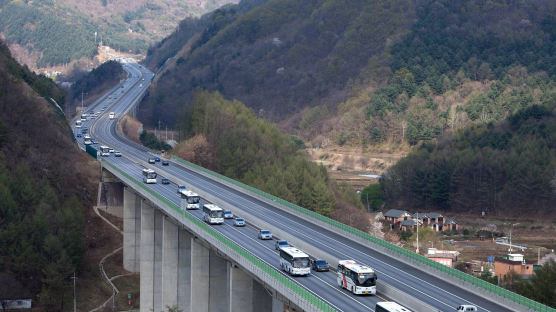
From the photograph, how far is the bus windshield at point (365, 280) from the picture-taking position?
128 ft

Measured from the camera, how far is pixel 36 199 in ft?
279

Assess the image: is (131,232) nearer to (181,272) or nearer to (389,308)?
(181,272)

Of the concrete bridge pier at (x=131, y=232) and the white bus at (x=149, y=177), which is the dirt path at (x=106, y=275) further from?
the white bus at (x=149, y=177)

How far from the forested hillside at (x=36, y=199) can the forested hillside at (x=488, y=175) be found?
69867 mm

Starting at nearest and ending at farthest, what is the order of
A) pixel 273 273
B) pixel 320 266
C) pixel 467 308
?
pixel 467 308 < pixel 273 273 < pixel 320 266

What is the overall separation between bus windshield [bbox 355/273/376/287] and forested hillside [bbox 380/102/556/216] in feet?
330

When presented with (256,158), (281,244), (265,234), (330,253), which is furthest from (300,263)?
(256,158)

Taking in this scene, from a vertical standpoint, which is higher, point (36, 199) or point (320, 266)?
point (320, 266)

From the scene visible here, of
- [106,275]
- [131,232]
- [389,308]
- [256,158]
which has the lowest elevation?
[106,275]

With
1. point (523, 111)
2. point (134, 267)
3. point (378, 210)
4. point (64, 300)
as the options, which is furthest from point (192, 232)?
point (523, 111)

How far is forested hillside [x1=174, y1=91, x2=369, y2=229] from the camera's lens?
107938mm

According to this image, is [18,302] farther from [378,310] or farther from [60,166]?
[378,310]

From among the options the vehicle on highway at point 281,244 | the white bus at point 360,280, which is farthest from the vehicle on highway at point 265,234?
the white bus at point 360,280

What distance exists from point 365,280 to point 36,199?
57.8m
